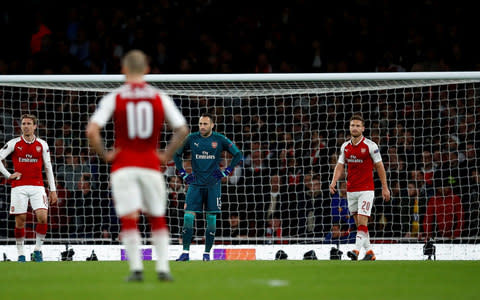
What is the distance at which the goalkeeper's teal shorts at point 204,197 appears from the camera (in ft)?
37.7

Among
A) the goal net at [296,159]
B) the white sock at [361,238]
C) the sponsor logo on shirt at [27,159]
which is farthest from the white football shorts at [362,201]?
the sponsor logo on shirt at [27,159]

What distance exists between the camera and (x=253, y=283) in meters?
6.72

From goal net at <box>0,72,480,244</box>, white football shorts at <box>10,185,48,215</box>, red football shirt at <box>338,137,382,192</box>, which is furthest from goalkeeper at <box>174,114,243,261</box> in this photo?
white football shorts at <box>10,185,48,215</box>

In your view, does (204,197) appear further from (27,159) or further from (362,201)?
(27,159)

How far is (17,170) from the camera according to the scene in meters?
11.6

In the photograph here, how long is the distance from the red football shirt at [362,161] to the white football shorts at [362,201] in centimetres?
6

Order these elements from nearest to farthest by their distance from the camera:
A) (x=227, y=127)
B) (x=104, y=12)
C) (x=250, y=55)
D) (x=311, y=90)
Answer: (x=311, y=90) → (x=227, y=127) → (x=250, y=55) → (x=104, y=12)

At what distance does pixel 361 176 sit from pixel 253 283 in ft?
16.5

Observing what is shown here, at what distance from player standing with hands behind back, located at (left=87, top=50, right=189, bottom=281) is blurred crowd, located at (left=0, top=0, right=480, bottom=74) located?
31.7ft

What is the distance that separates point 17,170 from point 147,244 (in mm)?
2982

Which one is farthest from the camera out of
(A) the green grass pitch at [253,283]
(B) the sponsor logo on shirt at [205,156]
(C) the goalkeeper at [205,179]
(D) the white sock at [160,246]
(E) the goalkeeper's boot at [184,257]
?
(B) the sponsor logo on shirt at [205,156]

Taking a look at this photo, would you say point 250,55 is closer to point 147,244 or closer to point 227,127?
point 227,127

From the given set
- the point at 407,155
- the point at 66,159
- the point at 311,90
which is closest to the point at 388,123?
the point at 407,155

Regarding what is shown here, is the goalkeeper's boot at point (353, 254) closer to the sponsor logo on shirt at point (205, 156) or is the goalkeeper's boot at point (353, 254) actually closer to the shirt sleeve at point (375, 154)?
the shirt sleeve at point (375, 154)
